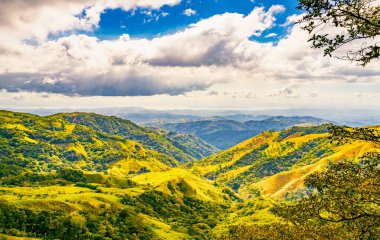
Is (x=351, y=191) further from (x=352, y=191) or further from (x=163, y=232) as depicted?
(x=163, y=232)

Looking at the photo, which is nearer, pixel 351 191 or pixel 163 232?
pixel 351 191

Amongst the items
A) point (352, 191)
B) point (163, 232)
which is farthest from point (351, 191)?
point (163, 232)

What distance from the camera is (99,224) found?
500 ft

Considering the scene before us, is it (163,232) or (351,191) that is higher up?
(351,191)

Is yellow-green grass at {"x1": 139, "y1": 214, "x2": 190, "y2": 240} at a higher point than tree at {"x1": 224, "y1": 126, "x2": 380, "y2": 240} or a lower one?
lower

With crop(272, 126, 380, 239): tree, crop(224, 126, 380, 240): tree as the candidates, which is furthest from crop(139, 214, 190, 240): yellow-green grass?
crop(272, 126, 380, 239): tree

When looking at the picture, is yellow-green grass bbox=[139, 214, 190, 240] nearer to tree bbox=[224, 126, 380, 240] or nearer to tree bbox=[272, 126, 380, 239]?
tree bbox=[224, 126, 380, 240]

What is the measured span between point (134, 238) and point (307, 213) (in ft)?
466

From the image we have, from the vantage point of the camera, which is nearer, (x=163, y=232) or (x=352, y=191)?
(x=352, y=191)

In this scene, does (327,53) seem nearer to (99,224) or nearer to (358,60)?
(358,60)

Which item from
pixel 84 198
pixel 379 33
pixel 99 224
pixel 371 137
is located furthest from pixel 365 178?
pixel 84 198

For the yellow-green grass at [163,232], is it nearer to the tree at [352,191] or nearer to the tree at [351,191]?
the tree at [351,191]

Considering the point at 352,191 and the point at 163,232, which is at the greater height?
the point at 352,191

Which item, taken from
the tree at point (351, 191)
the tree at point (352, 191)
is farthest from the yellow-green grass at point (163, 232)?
the tree at point (352, 191)
